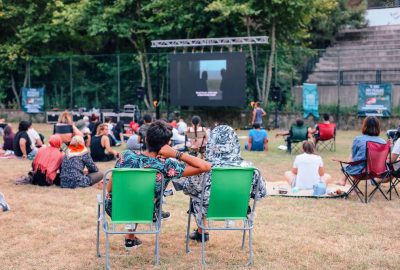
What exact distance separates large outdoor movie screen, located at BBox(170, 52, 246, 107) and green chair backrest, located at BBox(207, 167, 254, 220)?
51.0ft

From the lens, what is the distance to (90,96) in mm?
25094

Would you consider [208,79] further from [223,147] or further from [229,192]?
[229,192]

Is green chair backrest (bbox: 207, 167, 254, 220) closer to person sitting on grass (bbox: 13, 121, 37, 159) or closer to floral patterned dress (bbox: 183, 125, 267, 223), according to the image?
floral patterned dress (bbox: 183, 125, 267, 223)

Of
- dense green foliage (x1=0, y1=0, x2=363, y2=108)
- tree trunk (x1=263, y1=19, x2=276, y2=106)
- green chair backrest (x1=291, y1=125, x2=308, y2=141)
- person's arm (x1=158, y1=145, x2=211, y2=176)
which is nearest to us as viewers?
person's arm (x1=158, y1=145, x2=211, y2=176)

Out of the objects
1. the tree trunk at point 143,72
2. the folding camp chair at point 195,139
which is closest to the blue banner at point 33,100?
the tree trunk at point 143,72

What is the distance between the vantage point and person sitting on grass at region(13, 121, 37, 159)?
1180 cm

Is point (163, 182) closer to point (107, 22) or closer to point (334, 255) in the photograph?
point (334, 255)

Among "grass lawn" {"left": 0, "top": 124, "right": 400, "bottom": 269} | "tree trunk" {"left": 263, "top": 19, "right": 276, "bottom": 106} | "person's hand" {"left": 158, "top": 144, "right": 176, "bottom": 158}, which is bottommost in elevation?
"grass lawn" {"left": 0, "top": 124, "right": 400, "bottom": 269}

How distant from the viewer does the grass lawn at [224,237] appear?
5.05 metres

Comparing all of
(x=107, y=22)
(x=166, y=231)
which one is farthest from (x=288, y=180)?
(x=107, y=22)

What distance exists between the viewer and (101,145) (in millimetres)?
11570

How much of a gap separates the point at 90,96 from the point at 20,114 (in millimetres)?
3149

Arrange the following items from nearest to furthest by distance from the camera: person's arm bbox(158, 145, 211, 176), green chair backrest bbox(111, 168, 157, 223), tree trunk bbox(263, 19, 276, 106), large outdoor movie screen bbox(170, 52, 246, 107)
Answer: green chair backrest bbox(111, 168, 157, 223) → person's arm bbox(158, 145, 211, 176) → large outdoor movie screen bbox(170, 52, 246, 107) → tree trunk bbox(263, 19, 276, 106)

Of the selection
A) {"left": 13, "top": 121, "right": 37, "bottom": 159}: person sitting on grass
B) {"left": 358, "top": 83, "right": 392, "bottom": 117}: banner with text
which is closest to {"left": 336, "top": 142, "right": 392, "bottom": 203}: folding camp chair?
{"left": 13, "top": 121, "right": 37, "bottom": 159}: person sitting on grass
